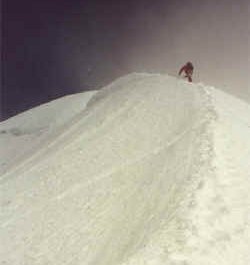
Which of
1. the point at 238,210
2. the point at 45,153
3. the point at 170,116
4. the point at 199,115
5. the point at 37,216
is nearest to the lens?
the point at 238,210

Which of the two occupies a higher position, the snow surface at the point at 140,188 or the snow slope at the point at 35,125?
the snow slope at the point at 35,125

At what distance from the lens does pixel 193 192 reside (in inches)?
118

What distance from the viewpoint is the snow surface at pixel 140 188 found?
2.75 meters

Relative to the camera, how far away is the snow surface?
2.75m

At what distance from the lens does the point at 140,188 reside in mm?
3584

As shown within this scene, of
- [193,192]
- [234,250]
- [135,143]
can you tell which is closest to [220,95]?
[135,143]

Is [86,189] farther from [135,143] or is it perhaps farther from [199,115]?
[199,115]

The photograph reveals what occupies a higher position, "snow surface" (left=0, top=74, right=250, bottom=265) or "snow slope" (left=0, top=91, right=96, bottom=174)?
"snow slope" (left=0, top=91, right=96, bottom=174)

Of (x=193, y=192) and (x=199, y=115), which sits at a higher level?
(x=199, y=115)

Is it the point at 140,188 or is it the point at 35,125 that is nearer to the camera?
the point at 140,188

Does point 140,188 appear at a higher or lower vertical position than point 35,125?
lower

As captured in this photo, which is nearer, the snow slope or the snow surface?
the snow surface

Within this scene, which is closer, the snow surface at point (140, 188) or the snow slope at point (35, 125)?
the snow surface at point (140, 188)

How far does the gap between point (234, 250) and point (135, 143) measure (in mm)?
1826
